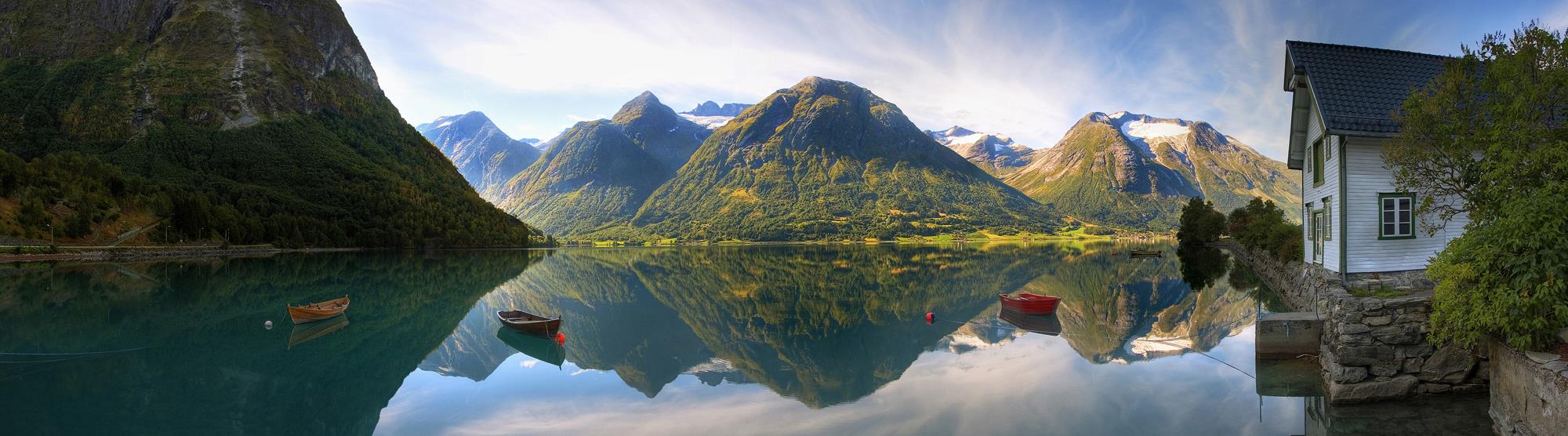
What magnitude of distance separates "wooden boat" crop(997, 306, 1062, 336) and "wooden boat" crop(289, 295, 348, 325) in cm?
2650

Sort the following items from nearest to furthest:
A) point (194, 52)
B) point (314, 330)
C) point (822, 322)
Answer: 1. point (314, 330)
2. point (822, 322)
3. point (194, 52)

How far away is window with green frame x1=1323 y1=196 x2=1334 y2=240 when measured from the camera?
19422mm

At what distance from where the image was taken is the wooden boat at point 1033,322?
2303cm

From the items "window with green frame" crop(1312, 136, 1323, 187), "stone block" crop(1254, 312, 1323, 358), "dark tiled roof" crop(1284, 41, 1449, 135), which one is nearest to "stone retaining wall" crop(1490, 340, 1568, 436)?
"stone block" crop(1254, 312, 1323, 358)

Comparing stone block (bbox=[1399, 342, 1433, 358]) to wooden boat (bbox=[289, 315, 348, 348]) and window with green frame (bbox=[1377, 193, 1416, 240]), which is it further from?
wooden boat (bbox=[289, 315, 348, 348])

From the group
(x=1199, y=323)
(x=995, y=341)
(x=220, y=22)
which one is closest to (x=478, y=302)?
(x=995, y=341)

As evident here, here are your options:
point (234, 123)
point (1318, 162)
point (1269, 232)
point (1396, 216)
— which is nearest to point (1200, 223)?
point (1269, 232)

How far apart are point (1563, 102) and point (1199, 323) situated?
459 inches

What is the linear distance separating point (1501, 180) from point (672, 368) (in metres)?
18.3

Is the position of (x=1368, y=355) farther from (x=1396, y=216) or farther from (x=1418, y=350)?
(x=1396, y=216)

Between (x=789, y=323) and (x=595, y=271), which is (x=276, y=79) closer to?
(x=595, y=271)

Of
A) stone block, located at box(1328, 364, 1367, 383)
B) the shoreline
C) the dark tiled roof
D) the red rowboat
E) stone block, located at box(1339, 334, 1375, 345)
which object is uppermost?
the dark tiled roof

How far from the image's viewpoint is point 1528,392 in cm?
977

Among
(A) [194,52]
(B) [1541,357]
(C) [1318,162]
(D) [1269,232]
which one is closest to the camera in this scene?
(B) [1541,357]
